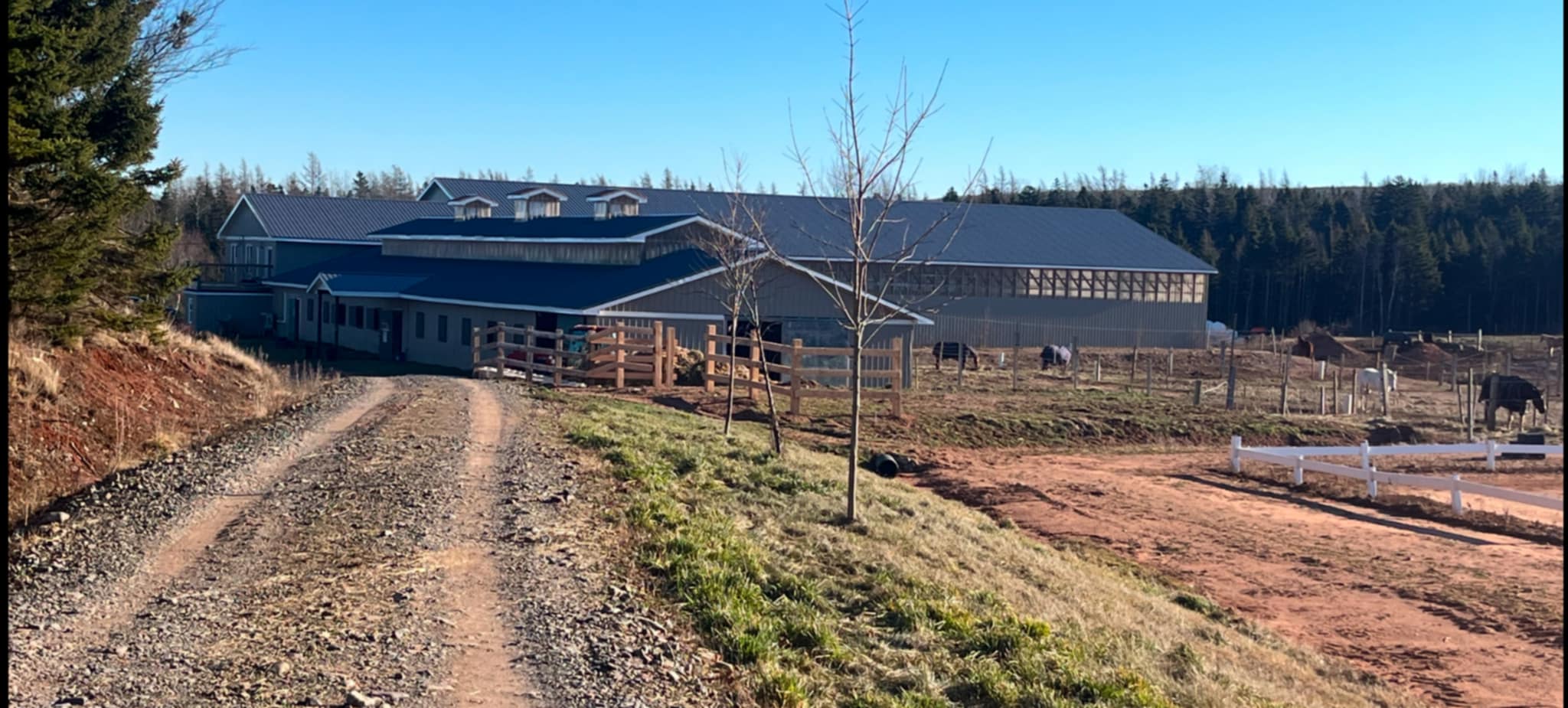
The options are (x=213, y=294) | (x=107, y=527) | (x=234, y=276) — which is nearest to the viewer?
(x=107, y=527)

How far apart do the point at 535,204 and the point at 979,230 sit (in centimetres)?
2049

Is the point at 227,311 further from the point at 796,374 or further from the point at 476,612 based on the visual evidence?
the point at 476,612

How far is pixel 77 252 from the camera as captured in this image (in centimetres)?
1970

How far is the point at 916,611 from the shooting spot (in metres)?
10.1

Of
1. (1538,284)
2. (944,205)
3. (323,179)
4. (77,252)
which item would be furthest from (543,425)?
(323,179)

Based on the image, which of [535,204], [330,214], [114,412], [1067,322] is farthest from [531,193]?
[114,412]

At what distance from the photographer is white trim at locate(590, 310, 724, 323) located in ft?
116

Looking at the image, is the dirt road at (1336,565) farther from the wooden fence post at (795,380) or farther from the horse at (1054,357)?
the horse at (1054,357)

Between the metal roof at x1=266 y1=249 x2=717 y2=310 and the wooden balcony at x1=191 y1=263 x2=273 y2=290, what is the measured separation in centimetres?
587

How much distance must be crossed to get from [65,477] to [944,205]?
50.2m

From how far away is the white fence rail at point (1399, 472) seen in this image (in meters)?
20.5

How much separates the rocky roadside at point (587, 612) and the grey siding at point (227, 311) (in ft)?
161

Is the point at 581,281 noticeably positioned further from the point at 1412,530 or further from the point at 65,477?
the point at 1412,530

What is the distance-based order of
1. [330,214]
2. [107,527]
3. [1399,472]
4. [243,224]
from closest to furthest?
[107,527]
[1399,472]
[330,214]
[243,224]
